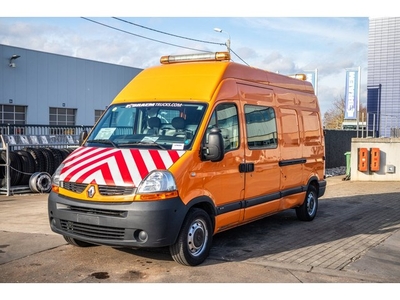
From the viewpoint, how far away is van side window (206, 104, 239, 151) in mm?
6426

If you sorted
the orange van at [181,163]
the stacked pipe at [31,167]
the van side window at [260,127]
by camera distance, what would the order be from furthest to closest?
the stacked pipe at [31,167] < the van side window at [260,127] < the orange van at [181,163]

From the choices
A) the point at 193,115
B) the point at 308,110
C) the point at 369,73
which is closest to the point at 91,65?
the point at 369,73

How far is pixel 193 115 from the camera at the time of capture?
6.28 metres

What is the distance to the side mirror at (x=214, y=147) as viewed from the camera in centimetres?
591

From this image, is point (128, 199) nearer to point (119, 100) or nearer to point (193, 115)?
point (193, 115)

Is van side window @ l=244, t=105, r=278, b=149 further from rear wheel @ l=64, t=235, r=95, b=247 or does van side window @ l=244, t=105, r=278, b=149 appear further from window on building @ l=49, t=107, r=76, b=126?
window on building @ l=49, t=107, r=76, b=126

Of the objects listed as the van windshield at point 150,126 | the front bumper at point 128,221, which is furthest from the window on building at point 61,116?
the front bumper at point 128,221

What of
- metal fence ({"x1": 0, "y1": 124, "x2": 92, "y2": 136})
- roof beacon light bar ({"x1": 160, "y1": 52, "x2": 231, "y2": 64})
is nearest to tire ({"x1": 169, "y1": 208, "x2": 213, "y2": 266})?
roof beacon light bar ({"x1": 160, "y1": 52, "x2": 231, "y2": 64})

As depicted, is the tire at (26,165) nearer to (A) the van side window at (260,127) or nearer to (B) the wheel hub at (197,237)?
(A) the van side window at (260,127)

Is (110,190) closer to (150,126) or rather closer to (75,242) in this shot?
(150,126)

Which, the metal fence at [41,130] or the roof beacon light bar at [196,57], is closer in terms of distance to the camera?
the roof beacon light bar at [196,57]

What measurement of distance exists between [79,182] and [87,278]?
1176mm

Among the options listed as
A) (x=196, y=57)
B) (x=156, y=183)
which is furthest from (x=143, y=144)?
(x=196, y=57)

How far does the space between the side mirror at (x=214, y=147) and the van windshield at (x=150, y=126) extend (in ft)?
0.78
